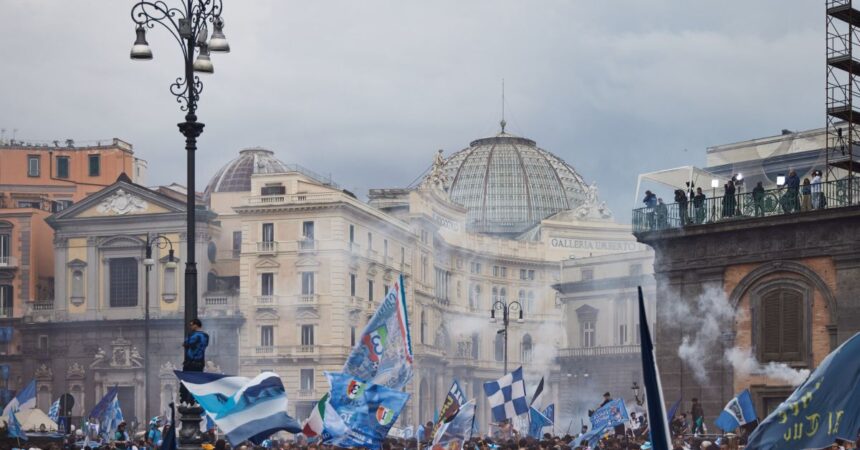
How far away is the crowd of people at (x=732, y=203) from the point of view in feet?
129

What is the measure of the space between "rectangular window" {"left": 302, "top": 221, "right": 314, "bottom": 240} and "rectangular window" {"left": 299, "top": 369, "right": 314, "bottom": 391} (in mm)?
7616

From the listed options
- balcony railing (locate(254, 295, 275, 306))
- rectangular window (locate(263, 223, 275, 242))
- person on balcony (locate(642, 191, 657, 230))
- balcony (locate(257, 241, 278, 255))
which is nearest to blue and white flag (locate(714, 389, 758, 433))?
person on balcony (locate(642, 191, 657, 230))

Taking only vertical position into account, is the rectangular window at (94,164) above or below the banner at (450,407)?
above

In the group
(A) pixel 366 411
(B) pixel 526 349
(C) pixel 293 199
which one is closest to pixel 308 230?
(C) pixel 293 199

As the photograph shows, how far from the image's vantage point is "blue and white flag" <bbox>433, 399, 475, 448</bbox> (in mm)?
28766

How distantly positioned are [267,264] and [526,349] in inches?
1287

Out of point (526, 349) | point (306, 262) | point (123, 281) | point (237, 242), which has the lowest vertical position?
point (526, 349)

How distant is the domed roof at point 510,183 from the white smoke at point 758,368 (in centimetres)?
10549

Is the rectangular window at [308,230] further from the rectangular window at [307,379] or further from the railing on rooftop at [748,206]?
the railing on rooftop at [748,206]

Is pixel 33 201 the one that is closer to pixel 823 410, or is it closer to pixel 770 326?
pixel 770 326

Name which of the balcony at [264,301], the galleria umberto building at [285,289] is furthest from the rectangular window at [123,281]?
the balcony at [264,301]

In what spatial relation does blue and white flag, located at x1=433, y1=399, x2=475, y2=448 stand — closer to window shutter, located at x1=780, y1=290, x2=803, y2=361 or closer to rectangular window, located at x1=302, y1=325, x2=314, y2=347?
window shutter, located at x1=780, y1=290, x2=803, y2=361

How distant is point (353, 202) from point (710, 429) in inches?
1863

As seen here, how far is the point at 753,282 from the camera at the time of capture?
40.5 metres
